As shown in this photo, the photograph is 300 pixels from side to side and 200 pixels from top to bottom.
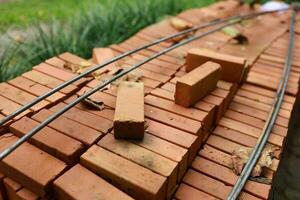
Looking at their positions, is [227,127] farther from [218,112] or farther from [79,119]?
[79,119]

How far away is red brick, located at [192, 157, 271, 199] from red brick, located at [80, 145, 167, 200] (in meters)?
0.41

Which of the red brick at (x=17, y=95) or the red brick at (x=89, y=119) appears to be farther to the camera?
the red brick at (x=17, y=95)

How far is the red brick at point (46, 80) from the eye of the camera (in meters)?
2.39

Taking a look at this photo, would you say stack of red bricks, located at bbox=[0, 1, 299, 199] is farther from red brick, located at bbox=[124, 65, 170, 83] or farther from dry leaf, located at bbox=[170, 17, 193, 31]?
dry leaf, located at bbox=[170, 17, 193, 31]

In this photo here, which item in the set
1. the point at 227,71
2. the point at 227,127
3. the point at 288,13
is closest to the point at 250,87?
the point at 227,71

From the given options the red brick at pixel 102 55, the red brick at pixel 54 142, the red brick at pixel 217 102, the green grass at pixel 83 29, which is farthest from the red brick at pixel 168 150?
the green grass at pixel 83 29

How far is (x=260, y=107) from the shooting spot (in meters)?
2.63

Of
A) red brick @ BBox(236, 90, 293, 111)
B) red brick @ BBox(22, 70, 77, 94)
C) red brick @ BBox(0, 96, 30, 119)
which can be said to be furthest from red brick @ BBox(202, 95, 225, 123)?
red brick @ BBox(0, 96, 30, 119)

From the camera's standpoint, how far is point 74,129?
1934 millimetres

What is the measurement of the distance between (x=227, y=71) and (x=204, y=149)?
2.58ft

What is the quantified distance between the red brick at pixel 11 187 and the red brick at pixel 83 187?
0.24 m

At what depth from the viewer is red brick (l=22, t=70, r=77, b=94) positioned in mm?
2387

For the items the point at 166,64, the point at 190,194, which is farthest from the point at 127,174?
the point at 166,64

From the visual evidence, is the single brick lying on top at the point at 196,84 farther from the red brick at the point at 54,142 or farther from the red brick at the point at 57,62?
the red brick at the point at 57,62
